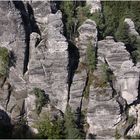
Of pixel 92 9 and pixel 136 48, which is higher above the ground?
pixel 92 9

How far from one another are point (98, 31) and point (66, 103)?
10.9 metres

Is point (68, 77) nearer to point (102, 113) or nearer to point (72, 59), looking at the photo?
point (72, 59)

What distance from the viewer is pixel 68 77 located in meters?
62.7

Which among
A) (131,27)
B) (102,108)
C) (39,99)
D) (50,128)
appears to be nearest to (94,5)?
(131,27)

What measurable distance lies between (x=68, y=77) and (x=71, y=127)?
21.2ft

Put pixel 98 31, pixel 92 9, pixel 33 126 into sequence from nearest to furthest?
pixel 33 126 < pixel 98 31 < pixel 92 9

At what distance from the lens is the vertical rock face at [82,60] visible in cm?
6347

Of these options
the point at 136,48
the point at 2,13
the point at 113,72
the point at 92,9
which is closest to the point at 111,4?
the point at 92,9

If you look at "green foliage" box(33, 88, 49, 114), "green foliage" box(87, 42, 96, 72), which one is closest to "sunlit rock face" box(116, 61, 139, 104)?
"green foliage" box(87, 42, 96, 72)

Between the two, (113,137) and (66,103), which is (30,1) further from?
(113,137)

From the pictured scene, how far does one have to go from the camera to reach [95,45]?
64312 millimetres

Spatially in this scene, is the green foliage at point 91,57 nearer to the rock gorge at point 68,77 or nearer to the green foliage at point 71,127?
the rock gorge at point 68,77

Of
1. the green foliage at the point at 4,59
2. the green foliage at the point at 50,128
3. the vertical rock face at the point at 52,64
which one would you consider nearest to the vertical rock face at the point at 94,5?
the vertical rock face at the point at 52,64

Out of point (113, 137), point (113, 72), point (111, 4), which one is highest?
point (111, 4)
